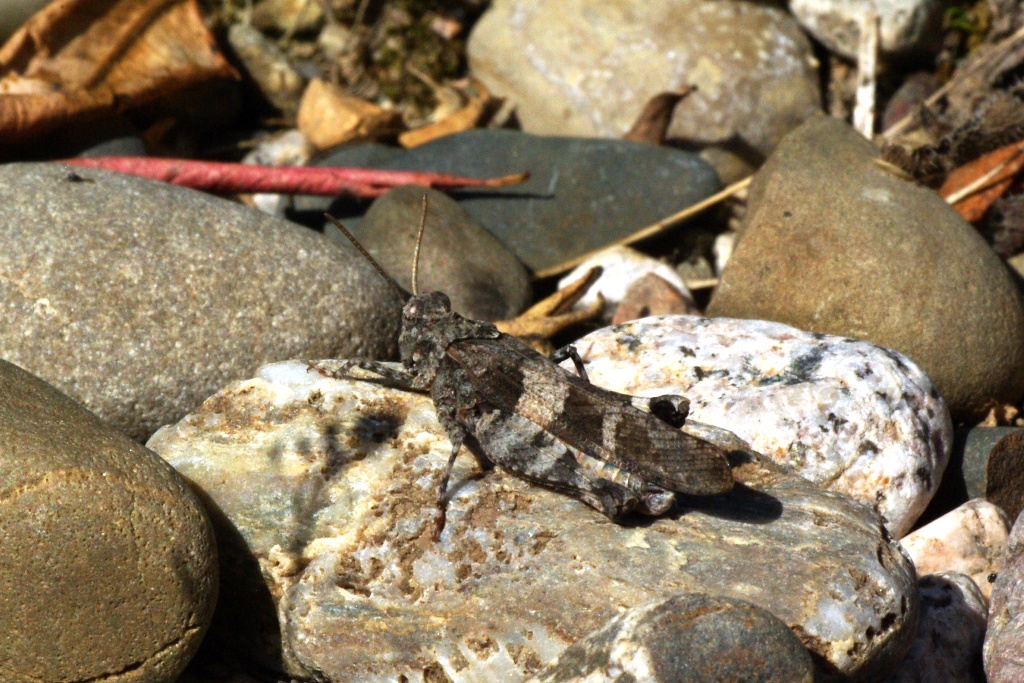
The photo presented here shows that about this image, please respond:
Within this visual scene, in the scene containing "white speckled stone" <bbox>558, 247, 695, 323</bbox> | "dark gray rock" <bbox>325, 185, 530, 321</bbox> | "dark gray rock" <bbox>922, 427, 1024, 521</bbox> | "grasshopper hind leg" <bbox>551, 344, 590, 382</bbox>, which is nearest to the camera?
"grasshopper hind leg" <bbox>551, 344, 590, 382</bbox>

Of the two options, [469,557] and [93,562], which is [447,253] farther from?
[93,562]

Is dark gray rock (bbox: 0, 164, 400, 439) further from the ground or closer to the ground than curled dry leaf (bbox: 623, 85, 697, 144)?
closer to the ground

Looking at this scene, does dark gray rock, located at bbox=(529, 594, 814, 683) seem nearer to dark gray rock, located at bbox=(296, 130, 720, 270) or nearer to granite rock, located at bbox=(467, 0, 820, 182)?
dark gray rock, located at bbox=(296, 130, 720, 270)

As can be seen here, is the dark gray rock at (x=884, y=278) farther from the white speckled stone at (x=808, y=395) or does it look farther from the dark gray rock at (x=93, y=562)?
the dark gray rock at (x=93, y=562)

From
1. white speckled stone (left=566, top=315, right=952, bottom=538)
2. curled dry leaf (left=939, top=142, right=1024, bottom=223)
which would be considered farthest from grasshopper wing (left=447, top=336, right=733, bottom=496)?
curled dry leaf (left=939, top=142, right=1024, bottom=223)

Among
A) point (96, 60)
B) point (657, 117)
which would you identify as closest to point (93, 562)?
point (96, 60)

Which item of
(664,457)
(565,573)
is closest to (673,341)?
(664,457)
